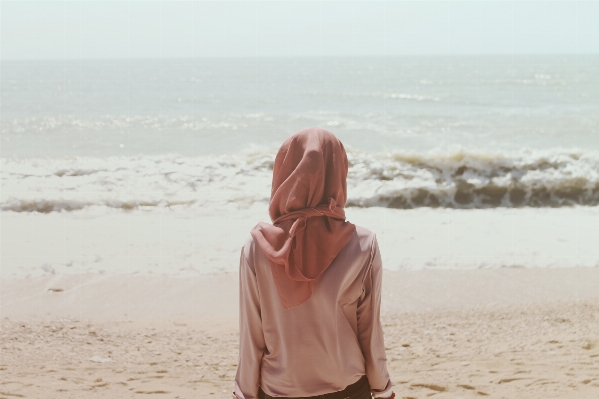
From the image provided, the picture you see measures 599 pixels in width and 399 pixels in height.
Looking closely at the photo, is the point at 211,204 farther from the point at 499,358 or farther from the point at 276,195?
the point at 276,195

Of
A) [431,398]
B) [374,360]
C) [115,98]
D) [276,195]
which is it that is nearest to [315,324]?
[374,360]

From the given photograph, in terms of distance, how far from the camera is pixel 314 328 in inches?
72.1

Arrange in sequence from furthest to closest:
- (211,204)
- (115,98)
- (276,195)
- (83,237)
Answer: (115,98) < (211,204) < (83,237) < (276,195)

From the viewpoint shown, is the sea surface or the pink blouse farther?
the sea surface

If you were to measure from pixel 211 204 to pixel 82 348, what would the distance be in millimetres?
6119

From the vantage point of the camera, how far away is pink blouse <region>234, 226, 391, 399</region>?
1804mm

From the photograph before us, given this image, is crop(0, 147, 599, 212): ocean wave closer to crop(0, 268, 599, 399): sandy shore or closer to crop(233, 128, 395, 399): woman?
crop(0, 268, 599, 399): sandy shore

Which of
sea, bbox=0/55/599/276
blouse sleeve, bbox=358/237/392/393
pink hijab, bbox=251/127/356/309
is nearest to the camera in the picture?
pink hijab, bbox=251/127/356/309

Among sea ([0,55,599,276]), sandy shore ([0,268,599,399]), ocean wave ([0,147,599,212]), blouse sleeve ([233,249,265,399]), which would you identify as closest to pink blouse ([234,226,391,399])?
blouse sleeve ([233,249,265,399])

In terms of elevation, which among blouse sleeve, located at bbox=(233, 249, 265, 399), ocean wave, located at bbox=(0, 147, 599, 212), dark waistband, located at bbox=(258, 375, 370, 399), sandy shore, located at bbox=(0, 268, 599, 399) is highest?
blouse sleeve, located at bbox=(233, 249, 265, 399)

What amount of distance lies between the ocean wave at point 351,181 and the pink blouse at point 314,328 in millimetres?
8698

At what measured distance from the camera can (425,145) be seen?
737 inches

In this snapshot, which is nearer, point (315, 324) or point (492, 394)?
point (315, 324)

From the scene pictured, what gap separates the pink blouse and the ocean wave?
8.70 m
